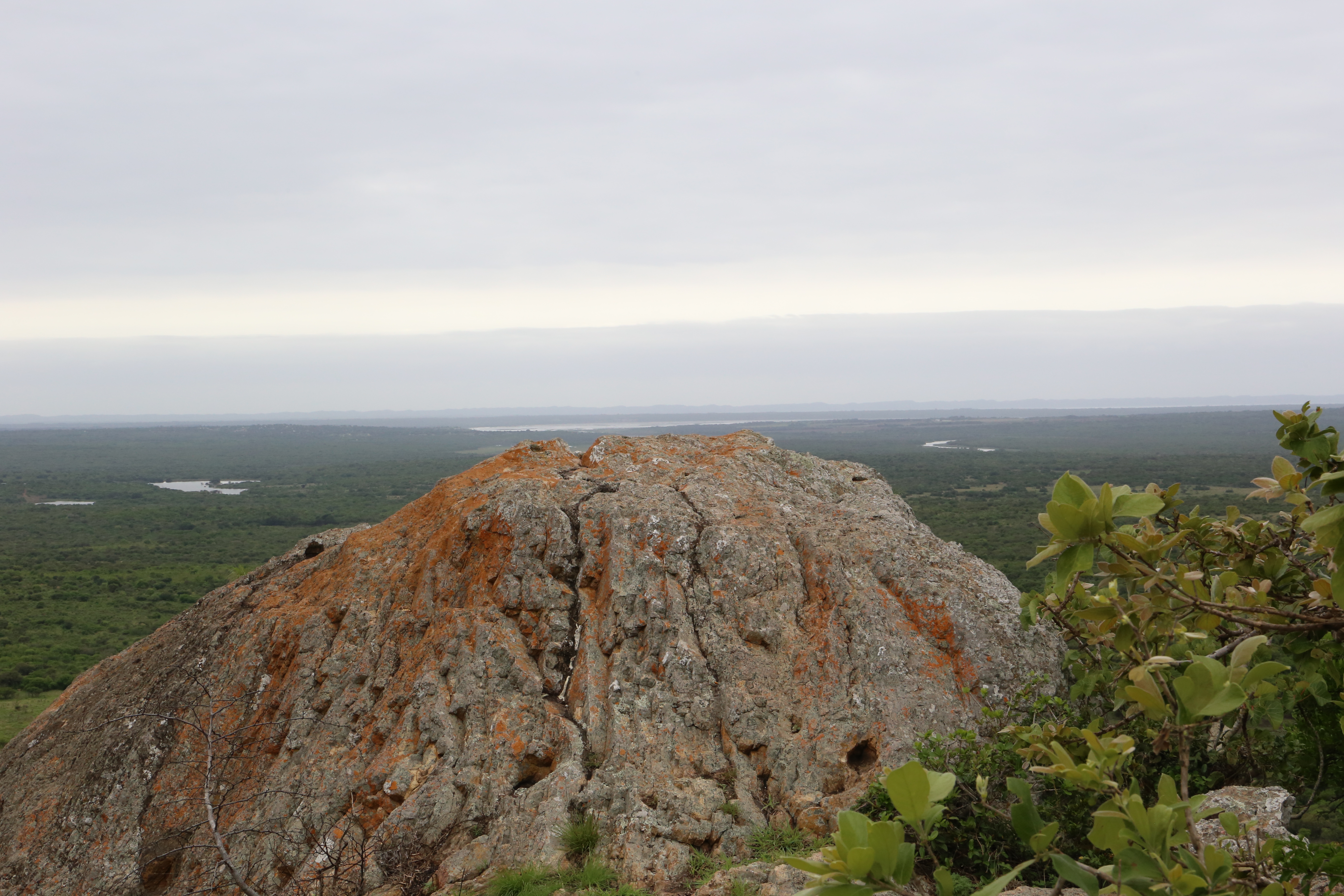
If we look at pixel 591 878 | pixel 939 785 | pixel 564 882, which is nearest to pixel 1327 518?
pixel 939 785

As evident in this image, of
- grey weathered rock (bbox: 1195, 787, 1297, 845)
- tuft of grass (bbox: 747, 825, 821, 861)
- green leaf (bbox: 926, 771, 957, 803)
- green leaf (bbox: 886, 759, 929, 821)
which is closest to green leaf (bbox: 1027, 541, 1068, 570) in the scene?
green leaf (bbox: 926, 771, 957, 803)

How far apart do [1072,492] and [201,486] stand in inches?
5845

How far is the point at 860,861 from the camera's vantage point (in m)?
2.14

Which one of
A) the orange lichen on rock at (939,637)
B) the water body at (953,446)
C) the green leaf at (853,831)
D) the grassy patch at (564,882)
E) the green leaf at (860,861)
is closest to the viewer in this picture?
the green leaf at (860,861)

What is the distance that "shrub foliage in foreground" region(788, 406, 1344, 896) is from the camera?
7.54 feet

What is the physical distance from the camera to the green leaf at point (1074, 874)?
218 centimetres

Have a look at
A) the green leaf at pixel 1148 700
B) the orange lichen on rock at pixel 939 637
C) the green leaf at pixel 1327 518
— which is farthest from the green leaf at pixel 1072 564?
the orange lichen on rock at pixel 939 637

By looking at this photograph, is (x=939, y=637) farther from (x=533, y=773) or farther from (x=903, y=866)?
(x=903, y=866)

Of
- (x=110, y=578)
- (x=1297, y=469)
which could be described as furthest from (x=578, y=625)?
(x=110, y=578)

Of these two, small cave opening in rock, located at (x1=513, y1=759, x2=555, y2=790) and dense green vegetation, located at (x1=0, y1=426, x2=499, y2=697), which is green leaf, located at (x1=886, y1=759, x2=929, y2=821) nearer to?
small cave opening in rock, located at (x1=513, y1=759, x2=555, y2=790)

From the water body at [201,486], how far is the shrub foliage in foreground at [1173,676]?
124792 millimetres

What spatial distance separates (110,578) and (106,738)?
5146 cm

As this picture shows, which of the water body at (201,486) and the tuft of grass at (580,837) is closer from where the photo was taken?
the tuft of grass at (580,837)

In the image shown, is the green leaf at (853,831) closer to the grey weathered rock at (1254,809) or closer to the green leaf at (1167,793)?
the green leaf at (1167,793)
